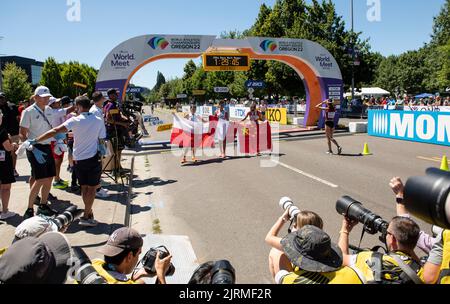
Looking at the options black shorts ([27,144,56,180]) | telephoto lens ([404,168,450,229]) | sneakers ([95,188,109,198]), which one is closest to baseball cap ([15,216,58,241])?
telephoto lens ([404,168,450,229])

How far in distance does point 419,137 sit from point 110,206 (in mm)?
12883

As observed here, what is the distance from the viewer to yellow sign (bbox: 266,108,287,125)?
93.5 feet

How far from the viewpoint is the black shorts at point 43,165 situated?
542cm

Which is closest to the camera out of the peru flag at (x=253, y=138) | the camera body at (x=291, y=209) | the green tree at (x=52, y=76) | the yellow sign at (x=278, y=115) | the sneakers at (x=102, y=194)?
the camera body at (x=291, y=209)

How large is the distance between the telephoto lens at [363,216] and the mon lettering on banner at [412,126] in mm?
12172

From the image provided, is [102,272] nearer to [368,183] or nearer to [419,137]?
[368,183]

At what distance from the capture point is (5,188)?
5.65m

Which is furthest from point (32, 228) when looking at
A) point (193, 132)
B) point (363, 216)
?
point (193, 132)

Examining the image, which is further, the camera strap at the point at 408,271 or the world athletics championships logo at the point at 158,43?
the world athletics championships logo at the point at 158,43

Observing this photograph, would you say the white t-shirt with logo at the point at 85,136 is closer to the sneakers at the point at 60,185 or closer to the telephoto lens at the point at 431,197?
the sneakers at the point at 60,185

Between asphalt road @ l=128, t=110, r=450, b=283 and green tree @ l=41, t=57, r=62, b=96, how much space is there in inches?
2341

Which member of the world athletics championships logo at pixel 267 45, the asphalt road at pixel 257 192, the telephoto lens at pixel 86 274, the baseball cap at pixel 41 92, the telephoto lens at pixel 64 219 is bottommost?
the asphalt road at pixel 257 192

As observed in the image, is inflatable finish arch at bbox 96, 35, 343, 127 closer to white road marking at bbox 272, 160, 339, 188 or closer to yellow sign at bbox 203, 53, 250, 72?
yellow sign at bbox 203, 53, 250, 72

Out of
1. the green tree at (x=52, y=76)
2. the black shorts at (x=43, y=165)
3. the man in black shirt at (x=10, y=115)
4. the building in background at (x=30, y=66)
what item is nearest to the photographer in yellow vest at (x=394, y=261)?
the black shorts at (x=43, y=165)
